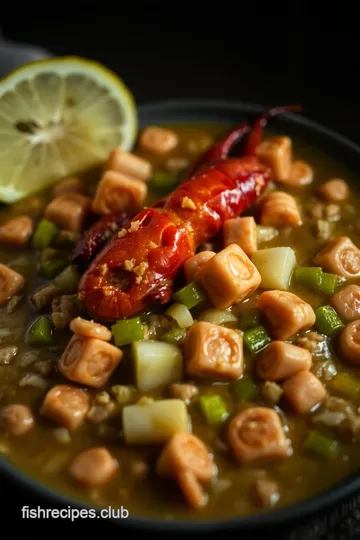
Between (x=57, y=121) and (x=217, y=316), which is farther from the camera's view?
(x=57, y=121)

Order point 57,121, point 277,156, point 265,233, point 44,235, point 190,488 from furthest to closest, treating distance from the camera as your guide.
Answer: point 57,121 → point 277,156 → point 44,235 → point 265,233 → point 190,488

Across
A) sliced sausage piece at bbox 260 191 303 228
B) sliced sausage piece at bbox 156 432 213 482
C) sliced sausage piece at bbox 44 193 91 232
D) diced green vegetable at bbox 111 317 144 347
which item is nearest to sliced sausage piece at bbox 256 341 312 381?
sliced sausage piece at bbox 156 432 213 482

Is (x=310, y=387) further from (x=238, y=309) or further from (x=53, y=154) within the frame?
(x=53, y=154)

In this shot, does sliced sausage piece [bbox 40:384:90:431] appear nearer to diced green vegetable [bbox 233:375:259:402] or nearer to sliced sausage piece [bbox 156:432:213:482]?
sliced sausage piece [bbox 156:432:213:482]

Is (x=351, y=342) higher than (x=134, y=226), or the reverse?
(x=134, y=226)

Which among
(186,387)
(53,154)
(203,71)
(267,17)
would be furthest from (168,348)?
(267,17)

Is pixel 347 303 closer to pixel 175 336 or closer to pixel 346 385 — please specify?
pixel 346 385

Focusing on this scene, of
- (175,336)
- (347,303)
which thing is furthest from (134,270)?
(347,303)

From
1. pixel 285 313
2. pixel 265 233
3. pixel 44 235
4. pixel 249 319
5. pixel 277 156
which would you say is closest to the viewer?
pixel 285 313
